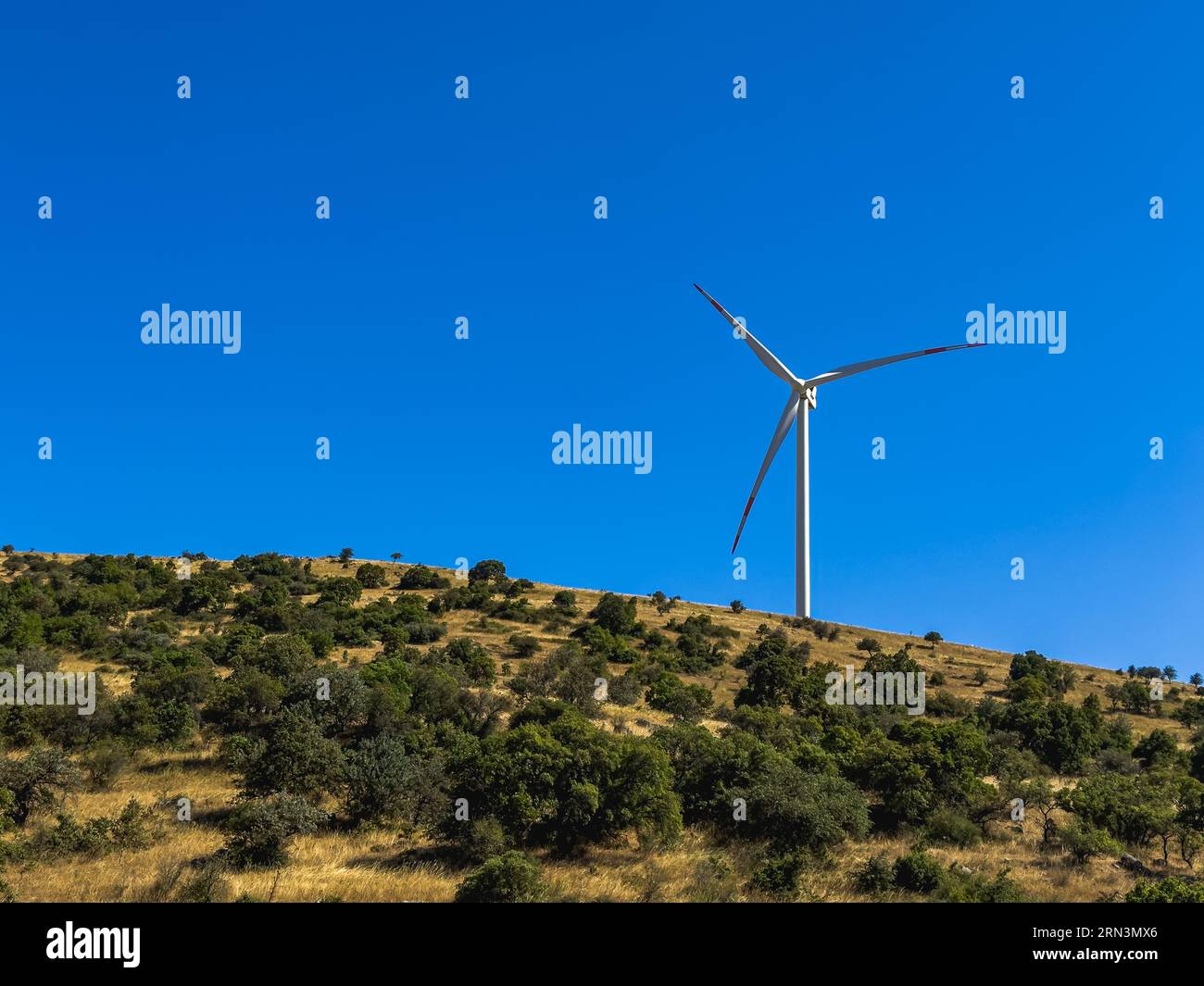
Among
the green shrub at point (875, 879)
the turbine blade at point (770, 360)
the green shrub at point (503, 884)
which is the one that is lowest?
the green shrub at point (875, 879)

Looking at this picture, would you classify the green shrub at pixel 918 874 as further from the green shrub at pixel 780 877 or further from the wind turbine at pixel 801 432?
the wind turbine at pixel 801 432

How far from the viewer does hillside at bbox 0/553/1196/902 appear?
82.7 ft

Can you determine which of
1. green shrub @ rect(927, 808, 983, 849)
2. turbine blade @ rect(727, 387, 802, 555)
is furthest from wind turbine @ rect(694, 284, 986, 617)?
green shrub @ rect(927, 808, 983, 849)

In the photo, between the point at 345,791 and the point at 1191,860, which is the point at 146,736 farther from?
the point at 1191,860

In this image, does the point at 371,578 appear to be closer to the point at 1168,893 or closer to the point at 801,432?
the point at 801,432

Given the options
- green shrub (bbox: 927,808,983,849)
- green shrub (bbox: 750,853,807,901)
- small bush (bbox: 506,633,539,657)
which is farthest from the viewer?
small bush (bbox: 506,633,539,657)

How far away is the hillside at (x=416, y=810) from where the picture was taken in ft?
82.7

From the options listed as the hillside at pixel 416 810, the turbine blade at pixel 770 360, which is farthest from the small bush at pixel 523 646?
the turbine blade at pixel 770 360

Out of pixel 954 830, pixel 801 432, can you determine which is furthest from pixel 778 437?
pixel 954 830

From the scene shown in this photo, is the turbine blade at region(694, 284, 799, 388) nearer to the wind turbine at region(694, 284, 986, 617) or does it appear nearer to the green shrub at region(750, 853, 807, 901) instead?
the wind turbine at region(694, 284, 986, 617)

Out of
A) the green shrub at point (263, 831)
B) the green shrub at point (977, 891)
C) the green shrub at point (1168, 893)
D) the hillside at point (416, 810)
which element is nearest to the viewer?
the green shrub at point (1168, 893)

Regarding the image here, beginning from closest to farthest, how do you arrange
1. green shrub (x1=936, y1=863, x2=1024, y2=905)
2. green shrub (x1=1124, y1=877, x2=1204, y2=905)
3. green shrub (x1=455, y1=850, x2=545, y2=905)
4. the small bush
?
green shrub (x1=1124, y1=877, x2=1204, y2=905)
green shrub (x1=455, y1=850, x2=545, y2=905)
green shrub (x1=936, y1=863, x2=1024, y2=905)
the small bush

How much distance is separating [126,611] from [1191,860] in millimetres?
69918
